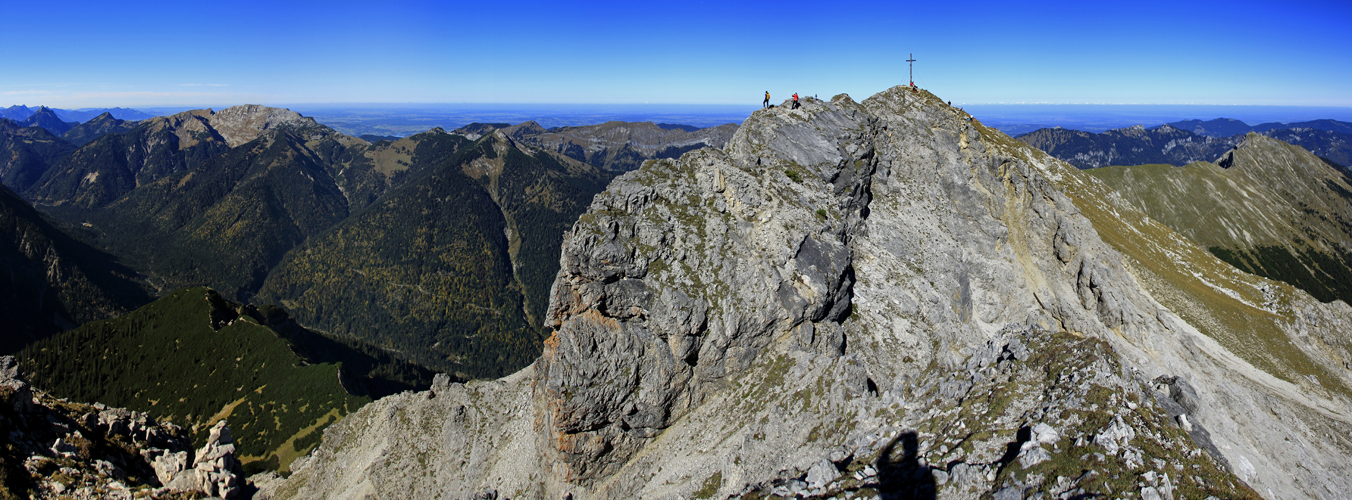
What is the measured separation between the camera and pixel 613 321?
3919cm

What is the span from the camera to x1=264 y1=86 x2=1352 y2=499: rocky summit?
782 inches

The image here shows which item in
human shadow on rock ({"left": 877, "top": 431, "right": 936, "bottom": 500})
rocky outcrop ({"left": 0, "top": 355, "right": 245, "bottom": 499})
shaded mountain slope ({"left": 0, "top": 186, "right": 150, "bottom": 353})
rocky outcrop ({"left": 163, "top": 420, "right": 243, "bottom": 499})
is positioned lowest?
shaded mountain slope ({"left": 0, "top": 186, "right": 150, "bottom": 353})

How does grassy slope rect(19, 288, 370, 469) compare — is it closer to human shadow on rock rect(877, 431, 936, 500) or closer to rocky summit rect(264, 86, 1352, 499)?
rocky summit rect(264, 86, 1352, 499)

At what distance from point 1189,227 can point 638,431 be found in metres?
196

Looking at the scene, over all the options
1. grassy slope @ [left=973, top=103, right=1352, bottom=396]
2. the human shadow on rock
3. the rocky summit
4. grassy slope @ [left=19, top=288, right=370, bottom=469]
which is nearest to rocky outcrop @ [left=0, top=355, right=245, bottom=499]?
the rocky summit

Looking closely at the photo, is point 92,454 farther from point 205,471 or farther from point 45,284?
point 45,284

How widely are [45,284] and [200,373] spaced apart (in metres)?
142

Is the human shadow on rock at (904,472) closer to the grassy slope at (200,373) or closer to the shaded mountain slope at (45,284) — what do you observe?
the grassy slope at (200,373)

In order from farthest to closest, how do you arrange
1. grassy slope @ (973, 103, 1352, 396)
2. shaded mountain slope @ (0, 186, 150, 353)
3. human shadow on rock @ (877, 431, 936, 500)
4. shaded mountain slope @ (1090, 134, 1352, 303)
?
shaded mountain slope @ (0, 186, 150, 353) → shaded mountain slope @ (1090, 134, 1352, 303) → grassy slope @ (973, 103, 1352, 396) → human shadow on rock @ (877, 431, 936, 500)

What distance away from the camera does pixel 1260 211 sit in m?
168

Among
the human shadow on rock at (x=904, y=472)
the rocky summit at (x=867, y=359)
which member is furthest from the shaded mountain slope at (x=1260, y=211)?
the human shadow on rock at (x=904, y=472)

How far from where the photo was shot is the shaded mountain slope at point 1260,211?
150750 mm

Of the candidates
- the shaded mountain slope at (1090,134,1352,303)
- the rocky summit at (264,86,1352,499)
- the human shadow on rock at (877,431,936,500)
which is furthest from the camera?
the shaded mountain slope at (1090,134,1352,303)

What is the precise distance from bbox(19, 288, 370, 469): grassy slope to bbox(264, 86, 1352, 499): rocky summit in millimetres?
39340
